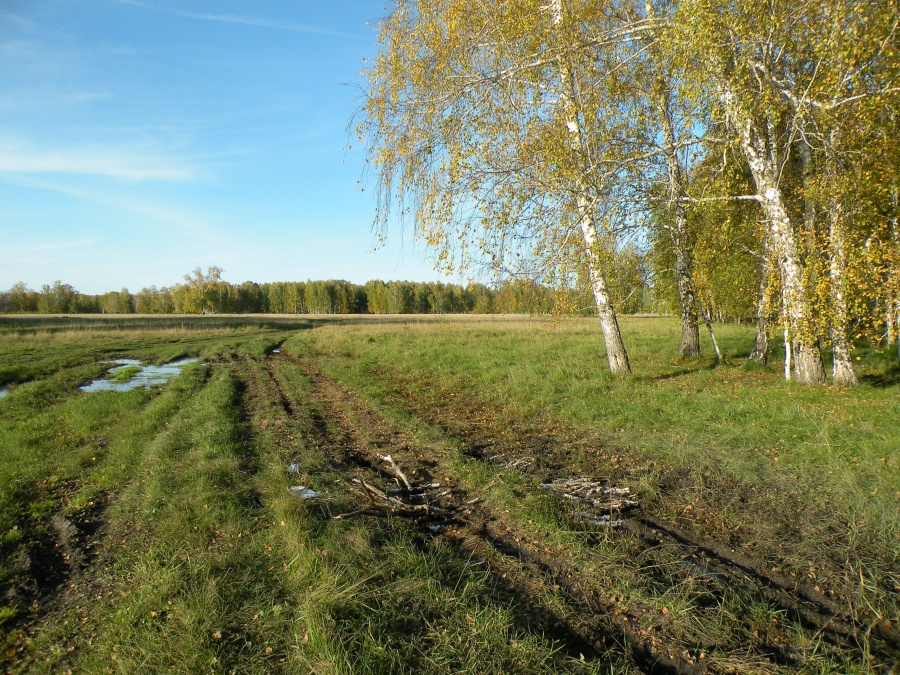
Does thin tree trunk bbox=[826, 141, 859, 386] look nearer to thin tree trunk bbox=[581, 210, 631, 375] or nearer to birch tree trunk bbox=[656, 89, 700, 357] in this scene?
birch tree trunk bbox=[656, 89, 700, 357]

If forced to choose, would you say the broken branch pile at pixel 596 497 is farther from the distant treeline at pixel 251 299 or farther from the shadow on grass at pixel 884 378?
the distant treeline at pixel 251 299

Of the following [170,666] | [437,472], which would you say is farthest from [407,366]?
[170,666]

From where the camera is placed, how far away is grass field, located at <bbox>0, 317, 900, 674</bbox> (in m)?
3.07

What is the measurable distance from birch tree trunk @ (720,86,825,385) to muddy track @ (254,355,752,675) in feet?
21.0

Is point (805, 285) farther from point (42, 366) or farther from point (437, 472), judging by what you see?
point (42, 366)

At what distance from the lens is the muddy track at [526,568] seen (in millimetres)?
3033

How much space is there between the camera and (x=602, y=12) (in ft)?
31.2

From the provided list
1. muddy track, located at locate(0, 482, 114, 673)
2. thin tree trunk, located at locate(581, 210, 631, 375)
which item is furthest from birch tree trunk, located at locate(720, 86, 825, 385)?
muddy track, located at locate(0, 482, 114, 673)

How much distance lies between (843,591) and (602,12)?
33.5 feet

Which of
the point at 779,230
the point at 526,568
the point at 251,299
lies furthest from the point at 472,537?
the point at 251,299

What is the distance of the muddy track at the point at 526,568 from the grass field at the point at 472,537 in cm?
2

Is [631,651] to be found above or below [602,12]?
below

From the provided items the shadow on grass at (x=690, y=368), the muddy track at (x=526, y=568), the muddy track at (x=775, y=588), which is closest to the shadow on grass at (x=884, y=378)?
the shadow on grass at (x=690, y=368)

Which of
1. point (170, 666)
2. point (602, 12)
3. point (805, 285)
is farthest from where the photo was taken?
point (602, 12)
